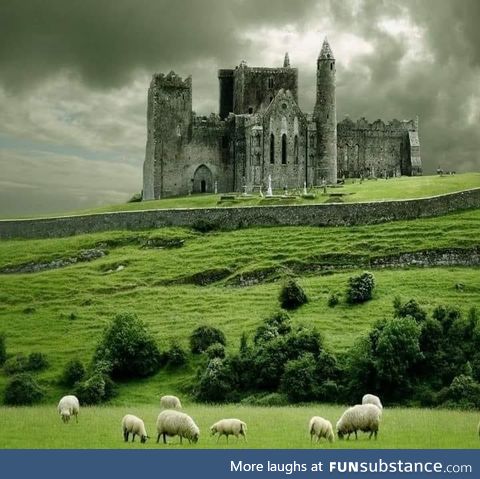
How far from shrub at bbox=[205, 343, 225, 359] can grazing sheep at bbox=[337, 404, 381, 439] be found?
25.1m

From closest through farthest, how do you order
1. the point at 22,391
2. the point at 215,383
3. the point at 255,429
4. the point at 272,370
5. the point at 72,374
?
the point at 255,429
the point at 215,383
the point at 22,391
the point at 272,370
the point at 72,374

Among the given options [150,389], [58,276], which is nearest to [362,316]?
[150,389]

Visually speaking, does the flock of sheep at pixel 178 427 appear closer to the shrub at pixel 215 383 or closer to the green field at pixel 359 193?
the shrub at pixel 215 383

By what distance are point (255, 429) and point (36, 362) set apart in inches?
1118

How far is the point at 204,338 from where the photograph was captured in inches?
2608

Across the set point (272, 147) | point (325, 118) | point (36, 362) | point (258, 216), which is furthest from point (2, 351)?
point (325, 118)

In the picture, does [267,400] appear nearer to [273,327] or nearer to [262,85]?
[273,327]

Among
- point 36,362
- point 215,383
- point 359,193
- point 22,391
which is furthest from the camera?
point 359,193

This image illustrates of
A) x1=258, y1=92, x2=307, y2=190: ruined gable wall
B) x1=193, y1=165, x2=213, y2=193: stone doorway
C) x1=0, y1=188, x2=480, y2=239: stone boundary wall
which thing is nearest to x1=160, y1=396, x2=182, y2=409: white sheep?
x1=0, y1=188, x2=480, y2=239: stone boundary wall

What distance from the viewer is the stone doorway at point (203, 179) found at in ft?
407

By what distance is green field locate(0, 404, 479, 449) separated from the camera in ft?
119

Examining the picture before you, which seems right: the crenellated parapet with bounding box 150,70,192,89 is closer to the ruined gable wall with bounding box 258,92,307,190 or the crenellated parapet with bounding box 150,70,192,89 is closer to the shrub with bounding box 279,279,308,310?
the ruined gable wall with bounding box 258,92,307,190

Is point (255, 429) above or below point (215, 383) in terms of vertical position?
below

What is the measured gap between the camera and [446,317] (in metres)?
64.4
